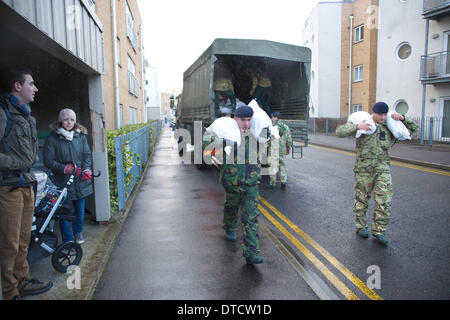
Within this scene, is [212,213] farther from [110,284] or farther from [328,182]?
[328,182]

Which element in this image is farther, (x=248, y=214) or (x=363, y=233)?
(x=363, y=233)

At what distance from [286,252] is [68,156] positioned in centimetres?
305

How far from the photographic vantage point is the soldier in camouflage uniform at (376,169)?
500 cm

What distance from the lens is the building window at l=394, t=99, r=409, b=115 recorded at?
74.1ft

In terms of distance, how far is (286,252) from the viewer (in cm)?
466

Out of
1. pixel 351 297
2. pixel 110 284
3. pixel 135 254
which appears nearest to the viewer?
pixel 351 297

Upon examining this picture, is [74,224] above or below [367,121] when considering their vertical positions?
below

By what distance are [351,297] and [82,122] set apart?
16.2 feet

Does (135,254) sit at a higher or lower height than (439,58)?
lower

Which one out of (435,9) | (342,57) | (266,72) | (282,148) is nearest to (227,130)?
(282,148)

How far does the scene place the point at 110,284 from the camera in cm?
378

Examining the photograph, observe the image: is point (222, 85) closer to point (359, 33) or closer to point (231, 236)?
point (231, 236)

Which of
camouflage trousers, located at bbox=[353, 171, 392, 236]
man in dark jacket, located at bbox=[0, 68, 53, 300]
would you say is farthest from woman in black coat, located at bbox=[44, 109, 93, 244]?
camouflage trousers, located at bbox=[353, 171, 392, 236]
